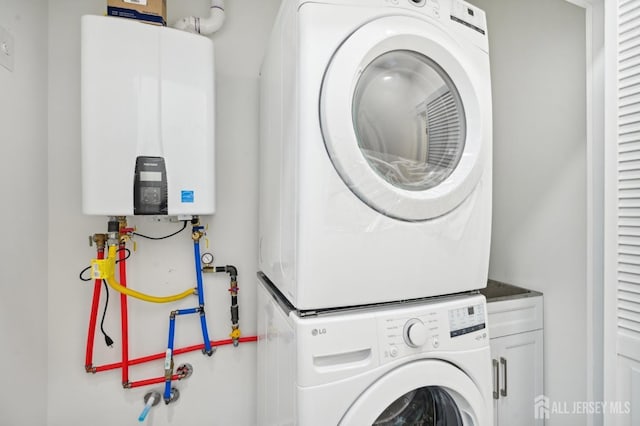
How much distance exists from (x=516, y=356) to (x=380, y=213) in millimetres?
1251

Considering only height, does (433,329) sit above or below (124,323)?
above

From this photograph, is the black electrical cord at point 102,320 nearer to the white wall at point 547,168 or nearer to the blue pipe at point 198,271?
the blue pipe at point 198,271

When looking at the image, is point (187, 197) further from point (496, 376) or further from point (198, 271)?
point (496, 376)

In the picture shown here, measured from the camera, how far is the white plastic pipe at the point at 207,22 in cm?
147

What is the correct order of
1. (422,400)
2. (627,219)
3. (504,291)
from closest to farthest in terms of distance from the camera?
(627,219) < (422,400) < (504,291)

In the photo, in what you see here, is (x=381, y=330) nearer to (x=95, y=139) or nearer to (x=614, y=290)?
(x=614, y=290)

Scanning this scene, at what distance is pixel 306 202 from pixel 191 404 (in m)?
1.37

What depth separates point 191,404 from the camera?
156cm

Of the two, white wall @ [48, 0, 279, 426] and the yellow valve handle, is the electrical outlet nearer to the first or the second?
white wall @ [48, 0, 279, 426]

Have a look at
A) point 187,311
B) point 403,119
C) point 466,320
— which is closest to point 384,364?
point 466,320

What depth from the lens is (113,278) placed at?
1.33 m

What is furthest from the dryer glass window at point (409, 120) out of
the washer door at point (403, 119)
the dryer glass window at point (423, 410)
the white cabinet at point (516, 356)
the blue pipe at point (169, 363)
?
the blue pipe at point (169, 363)

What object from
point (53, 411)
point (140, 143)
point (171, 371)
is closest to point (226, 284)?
point (171, 371)

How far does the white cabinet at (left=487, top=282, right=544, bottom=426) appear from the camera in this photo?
1.49 meters
